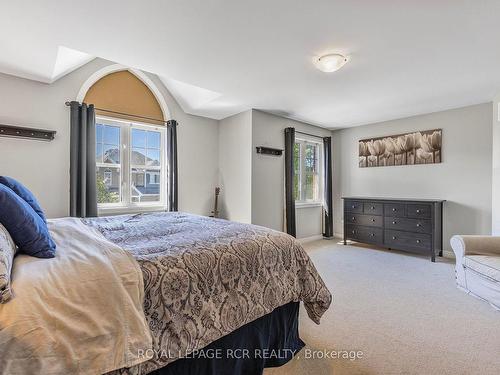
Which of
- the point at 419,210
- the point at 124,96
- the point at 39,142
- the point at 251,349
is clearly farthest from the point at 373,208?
the point at 39,142

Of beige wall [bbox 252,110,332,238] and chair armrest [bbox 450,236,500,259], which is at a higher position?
beige wall [bbox 252,110,332,238]

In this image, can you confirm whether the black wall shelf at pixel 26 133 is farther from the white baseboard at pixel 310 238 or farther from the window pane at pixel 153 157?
the white baseboard at pixel 310 238

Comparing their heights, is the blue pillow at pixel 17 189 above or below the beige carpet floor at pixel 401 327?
above

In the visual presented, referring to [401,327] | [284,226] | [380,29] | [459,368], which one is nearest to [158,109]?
[284,226]

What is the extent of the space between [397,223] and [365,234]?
1.92ft

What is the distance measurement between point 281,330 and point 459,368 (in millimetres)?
1117

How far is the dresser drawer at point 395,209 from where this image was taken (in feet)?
13.6

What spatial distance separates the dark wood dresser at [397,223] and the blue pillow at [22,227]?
4.47 meters

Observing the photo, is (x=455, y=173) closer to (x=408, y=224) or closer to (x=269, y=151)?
(x=408, y=224)

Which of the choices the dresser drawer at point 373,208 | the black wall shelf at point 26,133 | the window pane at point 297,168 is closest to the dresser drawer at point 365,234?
the dresser drawer at point 373,208

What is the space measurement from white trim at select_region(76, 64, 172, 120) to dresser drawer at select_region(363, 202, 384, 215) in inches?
145

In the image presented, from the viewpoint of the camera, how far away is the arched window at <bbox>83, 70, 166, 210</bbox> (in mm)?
3551

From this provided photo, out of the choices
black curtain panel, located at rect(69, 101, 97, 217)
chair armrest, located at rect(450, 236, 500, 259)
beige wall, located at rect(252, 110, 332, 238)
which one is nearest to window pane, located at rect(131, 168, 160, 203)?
black curtain panel, located at rect(69, 101, 97, 217)

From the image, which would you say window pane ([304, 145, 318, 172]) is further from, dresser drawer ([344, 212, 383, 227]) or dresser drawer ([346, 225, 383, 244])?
dresser drawer ([346, 225, 383, 244])
